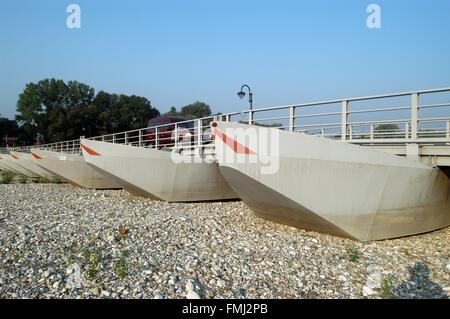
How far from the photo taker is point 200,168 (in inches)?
434

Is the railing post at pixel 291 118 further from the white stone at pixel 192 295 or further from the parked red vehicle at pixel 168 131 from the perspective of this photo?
the white stone at pixel 192 295

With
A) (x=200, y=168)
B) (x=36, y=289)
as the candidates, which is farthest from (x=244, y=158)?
(x=200, y=168)

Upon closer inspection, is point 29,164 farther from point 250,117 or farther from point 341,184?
point 341,184

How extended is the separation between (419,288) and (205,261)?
2877mm

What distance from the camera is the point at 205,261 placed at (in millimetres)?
5367

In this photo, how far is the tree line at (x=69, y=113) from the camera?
68250 millimetres

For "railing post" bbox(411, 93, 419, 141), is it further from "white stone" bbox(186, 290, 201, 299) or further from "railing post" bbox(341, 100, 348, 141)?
"white stone" bbox(186, 290, 201, 299)

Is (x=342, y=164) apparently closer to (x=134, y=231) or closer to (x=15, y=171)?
(x=134, y=231)

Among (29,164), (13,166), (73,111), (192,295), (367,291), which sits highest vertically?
(73,111)

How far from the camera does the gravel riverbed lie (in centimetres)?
449

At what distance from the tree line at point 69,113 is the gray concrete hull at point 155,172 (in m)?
59.4

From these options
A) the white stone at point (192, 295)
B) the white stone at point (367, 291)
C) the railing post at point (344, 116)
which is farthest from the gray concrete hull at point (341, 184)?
the white stone at point (192, 295)

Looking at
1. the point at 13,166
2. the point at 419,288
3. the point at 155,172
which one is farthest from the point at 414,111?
the point at 13,166

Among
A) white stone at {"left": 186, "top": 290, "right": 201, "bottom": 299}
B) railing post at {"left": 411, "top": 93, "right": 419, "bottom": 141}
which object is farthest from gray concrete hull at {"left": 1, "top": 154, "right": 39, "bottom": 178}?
railing post at {"left": 411, "top": 93, "right": 419, "bottom": 141}
